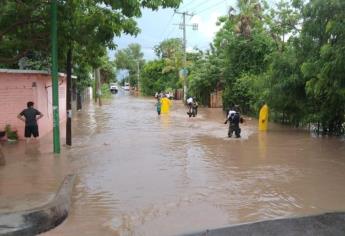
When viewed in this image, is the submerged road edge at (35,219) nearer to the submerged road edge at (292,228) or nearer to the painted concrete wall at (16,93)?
the submerged road edge at (292,228)

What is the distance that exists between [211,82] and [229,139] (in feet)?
72.9

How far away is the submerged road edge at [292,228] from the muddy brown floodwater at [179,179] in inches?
16.6

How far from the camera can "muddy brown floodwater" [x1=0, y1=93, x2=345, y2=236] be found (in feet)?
29.1

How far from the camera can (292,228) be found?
26.3 ft

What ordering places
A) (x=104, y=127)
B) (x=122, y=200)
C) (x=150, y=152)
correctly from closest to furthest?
(x=122, y=200) < (x=150, y=152) < (x=104, y=127)

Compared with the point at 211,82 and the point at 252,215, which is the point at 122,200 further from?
the point at 211,82

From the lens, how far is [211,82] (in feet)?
139

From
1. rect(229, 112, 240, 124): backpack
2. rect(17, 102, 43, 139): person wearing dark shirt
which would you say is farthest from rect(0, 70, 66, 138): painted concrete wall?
rect(229, 112, 240, 124): backpack

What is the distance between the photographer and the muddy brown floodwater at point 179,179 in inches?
349

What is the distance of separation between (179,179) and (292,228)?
14.7 ft

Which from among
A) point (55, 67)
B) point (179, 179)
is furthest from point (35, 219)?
point (55, 67)

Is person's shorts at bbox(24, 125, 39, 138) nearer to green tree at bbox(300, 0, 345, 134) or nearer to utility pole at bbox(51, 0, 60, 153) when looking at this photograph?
utility pole at bbox(51, 0, 60, 153)

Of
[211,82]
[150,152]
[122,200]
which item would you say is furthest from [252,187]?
[211,82]

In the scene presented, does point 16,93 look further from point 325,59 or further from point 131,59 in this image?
point 131,59
